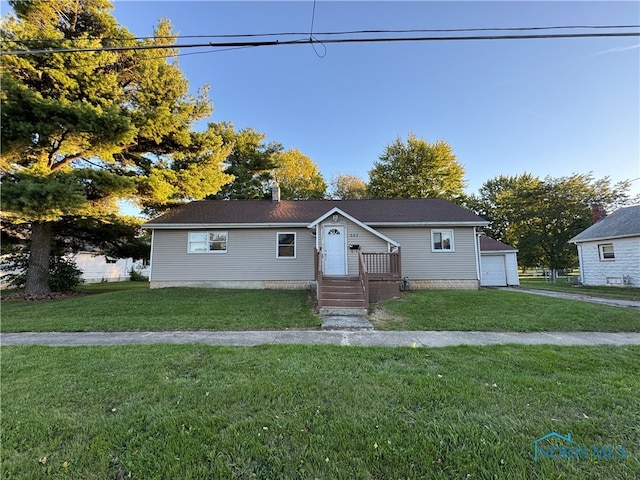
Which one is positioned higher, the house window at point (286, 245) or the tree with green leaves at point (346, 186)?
the tree with green leaves at point (346, 186)

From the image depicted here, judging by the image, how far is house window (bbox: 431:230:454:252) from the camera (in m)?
13.4

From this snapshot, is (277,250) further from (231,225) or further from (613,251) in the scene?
(613,251)

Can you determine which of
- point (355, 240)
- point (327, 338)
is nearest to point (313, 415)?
point (327, 338)

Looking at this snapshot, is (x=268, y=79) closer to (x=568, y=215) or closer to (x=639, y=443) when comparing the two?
(x=639, y=443)

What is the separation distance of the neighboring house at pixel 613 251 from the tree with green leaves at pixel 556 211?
9.55 meters

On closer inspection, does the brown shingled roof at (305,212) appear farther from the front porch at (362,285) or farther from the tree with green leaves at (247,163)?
the tree with green leaves at (247,163)

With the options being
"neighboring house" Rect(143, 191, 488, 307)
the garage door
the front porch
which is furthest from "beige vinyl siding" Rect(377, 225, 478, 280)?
the garage door

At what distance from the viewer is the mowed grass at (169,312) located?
279 inches

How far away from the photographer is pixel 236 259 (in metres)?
13.4

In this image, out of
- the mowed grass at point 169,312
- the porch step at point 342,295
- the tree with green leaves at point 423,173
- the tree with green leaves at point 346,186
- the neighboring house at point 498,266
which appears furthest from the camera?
the tree with green leaves at point 346,186

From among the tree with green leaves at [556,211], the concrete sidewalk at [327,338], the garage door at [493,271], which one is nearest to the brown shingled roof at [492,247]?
the garage door at [493,271]

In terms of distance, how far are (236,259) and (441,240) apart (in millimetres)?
9741

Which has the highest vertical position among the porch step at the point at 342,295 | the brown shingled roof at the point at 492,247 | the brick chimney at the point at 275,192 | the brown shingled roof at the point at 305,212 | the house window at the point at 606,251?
the brick chimney at the point at 275,192

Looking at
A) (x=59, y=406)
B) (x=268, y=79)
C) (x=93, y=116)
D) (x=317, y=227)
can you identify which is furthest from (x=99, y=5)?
(x=59, y=406)
